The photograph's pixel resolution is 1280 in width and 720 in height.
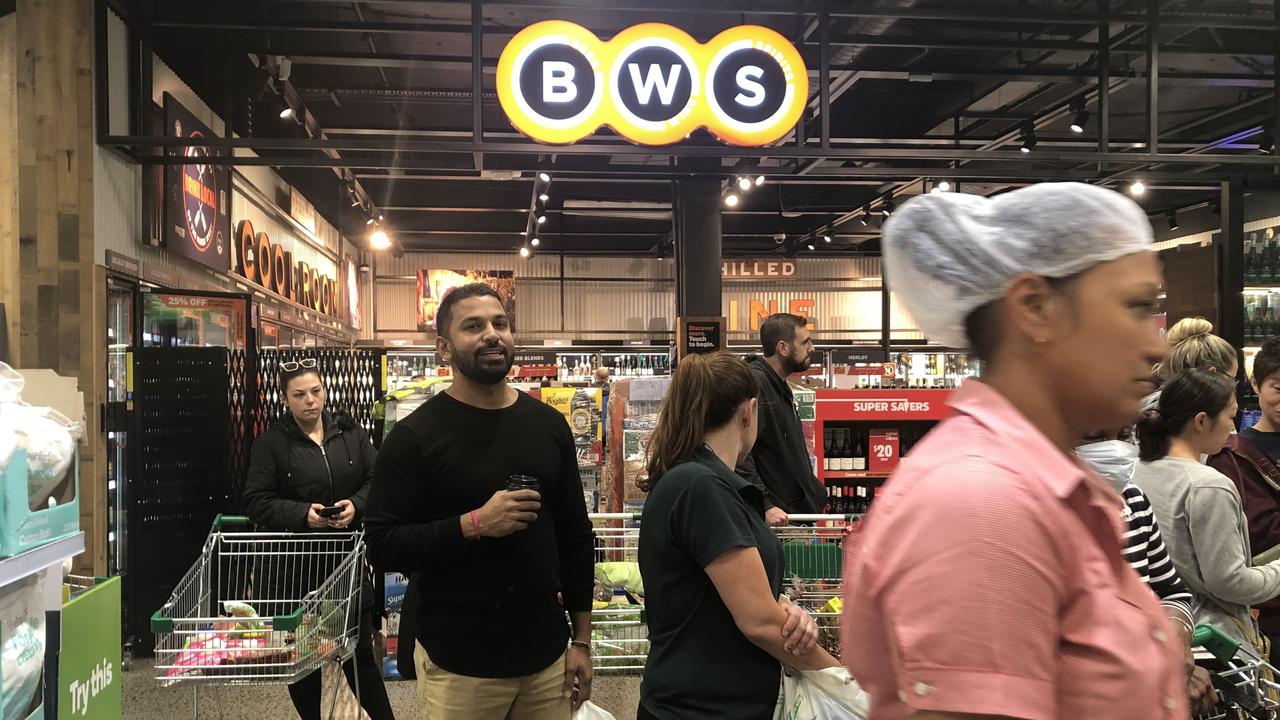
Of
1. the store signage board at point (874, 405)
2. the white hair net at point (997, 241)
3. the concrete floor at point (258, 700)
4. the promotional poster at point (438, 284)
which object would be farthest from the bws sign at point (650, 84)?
the promotional poster at point (438, 284)

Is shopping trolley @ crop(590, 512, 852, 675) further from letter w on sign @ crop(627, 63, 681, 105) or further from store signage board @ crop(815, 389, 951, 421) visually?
letter w on sign @ crop(627, 63, 681, 105)

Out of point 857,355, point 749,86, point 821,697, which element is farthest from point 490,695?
point 857,355

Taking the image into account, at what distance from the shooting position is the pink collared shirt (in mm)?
654

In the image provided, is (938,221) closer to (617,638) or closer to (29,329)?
(617,638)

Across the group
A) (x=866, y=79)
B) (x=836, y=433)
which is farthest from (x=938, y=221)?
(x=866, y=79)

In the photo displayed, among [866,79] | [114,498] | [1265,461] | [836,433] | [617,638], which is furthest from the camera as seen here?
[866,79]

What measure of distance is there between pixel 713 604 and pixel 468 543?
0.68m

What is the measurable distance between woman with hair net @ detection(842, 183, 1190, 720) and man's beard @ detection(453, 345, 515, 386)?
150cm

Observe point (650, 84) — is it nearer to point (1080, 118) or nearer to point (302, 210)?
point (1080, 118)

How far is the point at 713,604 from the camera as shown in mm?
1829

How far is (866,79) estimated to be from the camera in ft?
29.8

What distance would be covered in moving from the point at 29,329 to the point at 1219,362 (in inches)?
240

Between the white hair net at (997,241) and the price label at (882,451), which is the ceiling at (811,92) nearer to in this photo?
the price label at (882,451)

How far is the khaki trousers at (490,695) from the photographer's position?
6.95 feet
